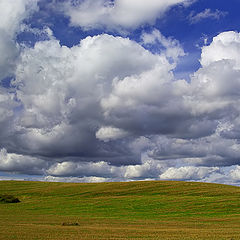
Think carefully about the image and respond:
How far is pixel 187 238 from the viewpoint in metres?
33.8

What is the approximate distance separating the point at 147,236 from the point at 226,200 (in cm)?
5871

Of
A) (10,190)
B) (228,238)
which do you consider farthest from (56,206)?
(228,238)

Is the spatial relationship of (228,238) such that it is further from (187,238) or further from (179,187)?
(179,187)

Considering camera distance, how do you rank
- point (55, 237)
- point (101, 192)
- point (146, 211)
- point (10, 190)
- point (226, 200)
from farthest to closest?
point (10, 190), point (101, 192), point (226, 200), point (146, 211), point (55, 237)

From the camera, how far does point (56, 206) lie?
89.4 meters

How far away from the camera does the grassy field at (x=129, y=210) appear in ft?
145

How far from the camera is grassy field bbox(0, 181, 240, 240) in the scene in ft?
145

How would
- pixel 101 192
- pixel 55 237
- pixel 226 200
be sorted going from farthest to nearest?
1. pixel 101 192
2. pixel 226 200
3. pixel 55 237

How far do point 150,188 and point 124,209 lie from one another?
38.2m

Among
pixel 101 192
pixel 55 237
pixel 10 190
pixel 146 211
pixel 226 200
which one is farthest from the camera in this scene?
pixel 10 190

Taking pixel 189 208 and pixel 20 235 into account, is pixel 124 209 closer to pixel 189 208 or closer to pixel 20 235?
pixel 189 208

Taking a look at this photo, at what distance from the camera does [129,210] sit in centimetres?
7906

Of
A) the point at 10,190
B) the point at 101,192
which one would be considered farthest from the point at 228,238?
the point at 10,190

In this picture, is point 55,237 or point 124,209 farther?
point 124,209
